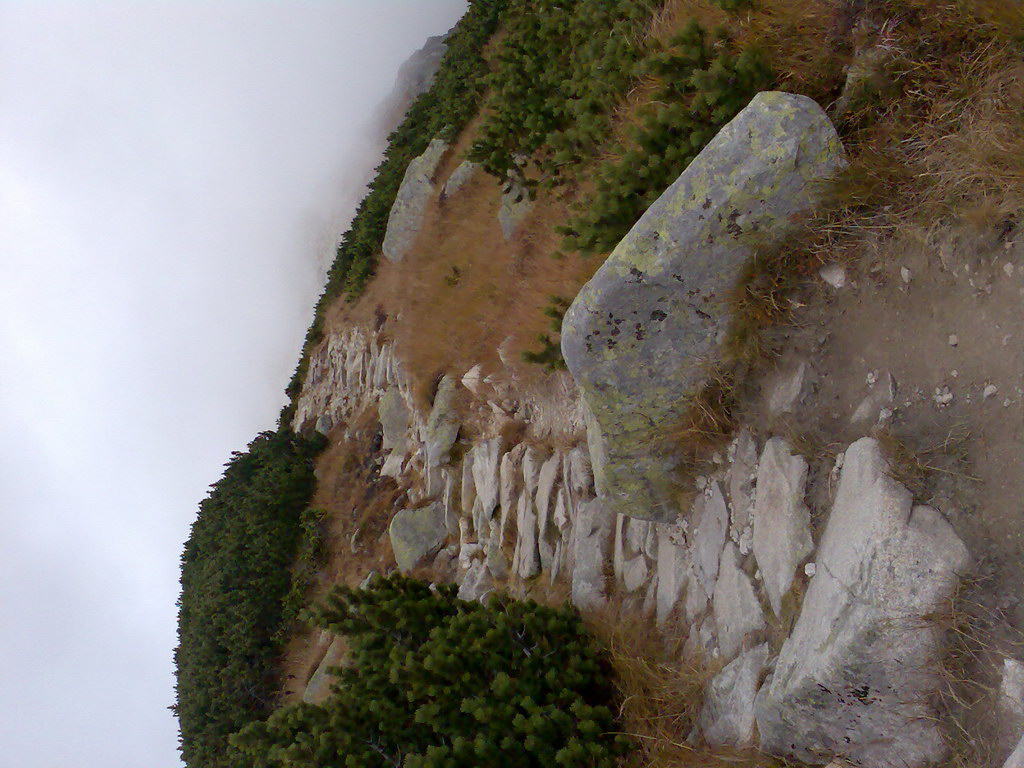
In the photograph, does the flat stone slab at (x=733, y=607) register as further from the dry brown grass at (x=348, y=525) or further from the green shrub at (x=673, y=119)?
the dry brown grass at (x=348, y=525)

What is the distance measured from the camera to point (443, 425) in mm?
10953

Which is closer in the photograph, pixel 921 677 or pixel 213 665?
pixel 921 677

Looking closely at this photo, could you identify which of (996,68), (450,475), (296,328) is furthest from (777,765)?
(296,328)

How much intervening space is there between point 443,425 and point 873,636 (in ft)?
27.9

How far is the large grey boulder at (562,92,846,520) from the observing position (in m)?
3.90

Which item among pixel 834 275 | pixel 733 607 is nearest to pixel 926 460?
pixel 834 275

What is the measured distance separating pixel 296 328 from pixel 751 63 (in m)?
37.9

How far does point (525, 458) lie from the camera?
8383mm

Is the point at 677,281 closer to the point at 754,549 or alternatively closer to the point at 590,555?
the point at 754,549

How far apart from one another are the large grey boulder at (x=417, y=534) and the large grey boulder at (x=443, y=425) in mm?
871

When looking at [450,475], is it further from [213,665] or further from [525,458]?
[213,665]

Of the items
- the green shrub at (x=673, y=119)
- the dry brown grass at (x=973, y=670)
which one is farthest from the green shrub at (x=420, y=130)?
the dry brown grass at (x=973, y=670)

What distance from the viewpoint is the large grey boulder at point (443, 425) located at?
1080 cm

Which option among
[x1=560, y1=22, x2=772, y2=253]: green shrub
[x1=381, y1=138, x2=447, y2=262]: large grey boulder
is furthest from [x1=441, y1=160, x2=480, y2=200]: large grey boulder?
[x1=560, y1=22, x2=772, y2=253]: green shrub
